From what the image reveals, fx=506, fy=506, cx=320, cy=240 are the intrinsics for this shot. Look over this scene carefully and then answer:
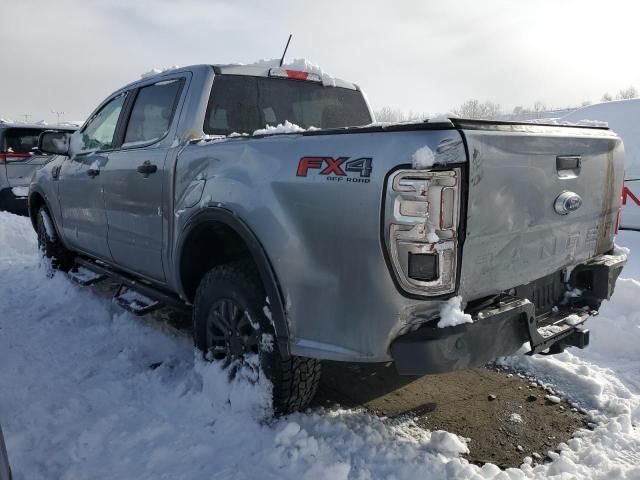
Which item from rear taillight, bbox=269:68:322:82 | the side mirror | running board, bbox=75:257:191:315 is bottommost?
running board, bbox=75:257:191:315

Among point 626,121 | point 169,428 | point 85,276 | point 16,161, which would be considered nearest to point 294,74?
point 169,428

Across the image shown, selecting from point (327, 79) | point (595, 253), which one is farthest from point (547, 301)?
point (327, 79)

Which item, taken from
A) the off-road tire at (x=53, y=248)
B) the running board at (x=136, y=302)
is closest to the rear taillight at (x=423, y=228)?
the running board at (x=136, y=302)

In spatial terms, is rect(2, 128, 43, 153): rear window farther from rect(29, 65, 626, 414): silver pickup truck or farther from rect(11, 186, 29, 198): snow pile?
rect(29, 65, 626, 414): silver pickup truck

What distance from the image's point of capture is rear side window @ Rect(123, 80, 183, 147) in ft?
11.5

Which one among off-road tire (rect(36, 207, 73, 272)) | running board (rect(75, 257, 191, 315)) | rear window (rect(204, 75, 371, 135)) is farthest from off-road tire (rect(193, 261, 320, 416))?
off-road tire (rect(36, 207, 73, 272))

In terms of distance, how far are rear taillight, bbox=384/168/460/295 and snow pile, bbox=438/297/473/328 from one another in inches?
2.2

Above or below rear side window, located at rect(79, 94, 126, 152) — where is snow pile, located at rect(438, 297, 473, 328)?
below

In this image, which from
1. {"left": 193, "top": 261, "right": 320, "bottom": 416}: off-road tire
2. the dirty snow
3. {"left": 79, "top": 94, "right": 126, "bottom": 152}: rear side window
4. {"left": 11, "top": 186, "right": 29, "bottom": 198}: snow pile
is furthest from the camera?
{"left": 11, "top": 186, "right": 29, "bottom": 198}: snow pile

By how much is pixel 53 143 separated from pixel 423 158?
4031 millimetres

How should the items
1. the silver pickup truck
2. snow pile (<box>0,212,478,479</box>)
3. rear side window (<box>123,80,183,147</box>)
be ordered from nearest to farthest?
the silver pickup truck → snow pile (<box>0,212,478,479</box>) → rear side window (<box>123,80,183,147</box>)

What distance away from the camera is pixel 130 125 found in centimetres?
399

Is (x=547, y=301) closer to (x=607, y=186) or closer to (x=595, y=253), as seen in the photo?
(x=595, y=253)

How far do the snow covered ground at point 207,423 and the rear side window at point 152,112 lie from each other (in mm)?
1550
